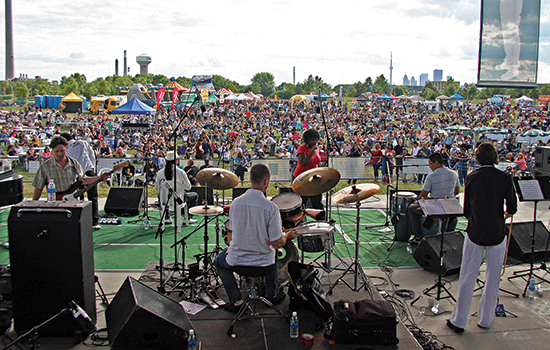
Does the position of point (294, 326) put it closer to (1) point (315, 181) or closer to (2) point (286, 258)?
(2) point (286, 258)

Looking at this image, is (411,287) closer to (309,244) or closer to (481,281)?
(481,281)

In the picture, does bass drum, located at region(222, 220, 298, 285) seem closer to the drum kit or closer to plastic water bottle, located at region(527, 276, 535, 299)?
the drum kit

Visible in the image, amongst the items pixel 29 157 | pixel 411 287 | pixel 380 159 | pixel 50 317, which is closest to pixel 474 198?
pixel 411 287

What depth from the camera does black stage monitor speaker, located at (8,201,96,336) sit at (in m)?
4.50

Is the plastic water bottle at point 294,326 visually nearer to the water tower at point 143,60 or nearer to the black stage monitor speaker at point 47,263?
the black stage monitor speaker at point 47,263

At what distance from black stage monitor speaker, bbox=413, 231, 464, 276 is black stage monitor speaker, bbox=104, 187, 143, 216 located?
616cm

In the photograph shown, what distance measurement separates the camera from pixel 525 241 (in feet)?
25.2

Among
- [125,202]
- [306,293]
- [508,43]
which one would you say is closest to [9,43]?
[125,202]

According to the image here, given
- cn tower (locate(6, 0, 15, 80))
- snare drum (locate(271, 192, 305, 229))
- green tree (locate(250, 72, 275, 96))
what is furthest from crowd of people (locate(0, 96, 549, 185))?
cn tower (locate(6, 0, 15, 80))

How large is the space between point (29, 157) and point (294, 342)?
1362 cm

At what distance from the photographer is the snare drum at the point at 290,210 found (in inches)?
224

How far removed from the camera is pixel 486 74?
9.54 m

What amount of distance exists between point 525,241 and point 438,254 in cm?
221

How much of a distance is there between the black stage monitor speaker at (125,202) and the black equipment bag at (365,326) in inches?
262
